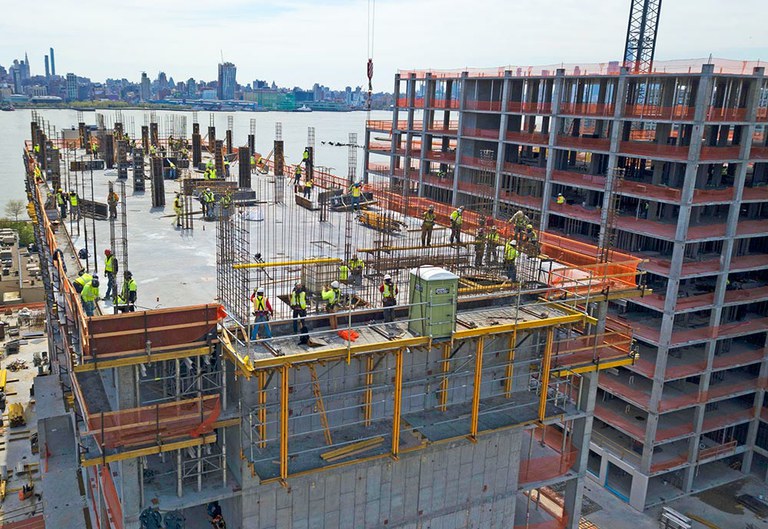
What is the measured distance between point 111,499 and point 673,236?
29419 mm

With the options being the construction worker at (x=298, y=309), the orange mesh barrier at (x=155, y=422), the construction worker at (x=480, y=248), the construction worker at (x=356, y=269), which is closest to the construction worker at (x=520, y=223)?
the construction worker at (x=480, y=248)

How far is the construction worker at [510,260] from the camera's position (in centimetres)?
2691

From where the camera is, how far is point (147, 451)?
18.6m

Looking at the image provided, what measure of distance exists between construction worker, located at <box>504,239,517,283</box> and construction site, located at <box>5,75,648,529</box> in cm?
44

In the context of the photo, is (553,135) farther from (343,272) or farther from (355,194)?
(343,272)

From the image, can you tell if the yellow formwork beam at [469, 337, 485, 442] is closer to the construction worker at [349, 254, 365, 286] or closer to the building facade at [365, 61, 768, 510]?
the construction worker at [349, 254, 365, 286]

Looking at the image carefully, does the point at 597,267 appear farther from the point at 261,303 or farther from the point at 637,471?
the point at 637,471

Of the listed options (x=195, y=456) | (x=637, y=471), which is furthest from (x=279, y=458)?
(x=637, y=471)

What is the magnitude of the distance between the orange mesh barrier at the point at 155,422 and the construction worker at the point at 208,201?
60.9 feet

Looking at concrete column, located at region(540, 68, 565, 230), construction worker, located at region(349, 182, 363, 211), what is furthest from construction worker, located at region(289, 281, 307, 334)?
concrete column, located at region(540, 68, 565, 230)

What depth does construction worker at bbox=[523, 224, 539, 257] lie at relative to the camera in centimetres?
2833

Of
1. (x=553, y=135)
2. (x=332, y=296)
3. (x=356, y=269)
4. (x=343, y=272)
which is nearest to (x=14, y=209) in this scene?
(x=553, y=135)

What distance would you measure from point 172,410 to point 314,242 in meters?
14.8

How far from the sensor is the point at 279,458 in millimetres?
20422
